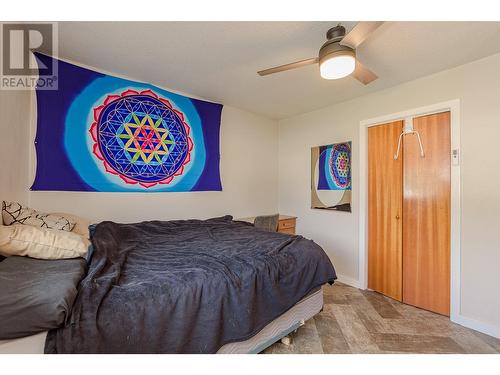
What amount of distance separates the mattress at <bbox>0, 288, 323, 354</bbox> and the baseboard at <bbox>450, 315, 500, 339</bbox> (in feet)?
4.25

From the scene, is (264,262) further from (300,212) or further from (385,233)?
(300,212)

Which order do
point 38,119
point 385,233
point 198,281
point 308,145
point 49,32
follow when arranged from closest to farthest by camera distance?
point 198,281
point 49,32
point 38,119
point 385,233
point 308,145

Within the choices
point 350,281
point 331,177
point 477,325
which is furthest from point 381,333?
point 331,177

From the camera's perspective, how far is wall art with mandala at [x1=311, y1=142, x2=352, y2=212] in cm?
298

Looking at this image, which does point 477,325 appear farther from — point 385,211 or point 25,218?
point 25,218

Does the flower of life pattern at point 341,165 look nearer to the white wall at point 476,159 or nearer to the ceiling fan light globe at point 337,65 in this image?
the white wall at point 476,159

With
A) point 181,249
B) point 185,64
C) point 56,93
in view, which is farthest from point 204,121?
point 181,249

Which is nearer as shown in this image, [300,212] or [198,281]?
[198,281]

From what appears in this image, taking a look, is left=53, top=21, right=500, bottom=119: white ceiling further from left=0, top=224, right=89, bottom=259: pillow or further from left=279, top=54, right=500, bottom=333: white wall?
left=0, top=224, right=89, bottom=259: pillow

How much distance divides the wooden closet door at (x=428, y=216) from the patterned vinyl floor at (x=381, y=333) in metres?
0.21

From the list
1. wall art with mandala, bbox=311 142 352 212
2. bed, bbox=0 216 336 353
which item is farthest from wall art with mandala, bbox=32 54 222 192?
wall art with mandala, bbox=311 142 352 212

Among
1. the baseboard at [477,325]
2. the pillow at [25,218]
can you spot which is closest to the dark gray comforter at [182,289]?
the pillow at [25,218]

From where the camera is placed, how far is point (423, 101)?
91.4 inches
